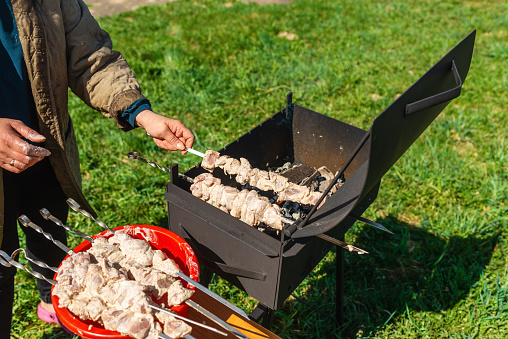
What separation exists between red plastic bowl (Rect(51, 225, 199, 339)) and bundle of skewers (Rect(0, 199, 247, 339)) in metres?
0.02

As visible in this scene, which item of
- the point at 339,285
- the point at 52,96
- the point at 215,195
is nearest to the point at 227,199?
the point at 215,195

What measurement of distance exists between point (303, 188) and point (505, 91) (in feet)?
15.7

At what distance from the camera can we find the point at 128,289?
1.54 meters

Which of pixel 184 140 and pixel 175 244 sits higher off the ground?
pixel 184 140

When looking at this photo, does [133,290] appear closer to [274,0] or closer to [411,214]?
[411,214]

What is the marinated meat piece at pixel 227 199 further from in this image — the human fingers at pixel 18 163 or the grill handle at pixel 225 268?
the human fingers at pixel 18 163

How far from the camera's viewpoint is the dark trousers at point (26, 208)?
218 cm

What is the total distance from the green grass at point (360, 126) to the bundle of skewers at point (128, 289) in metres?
1.53

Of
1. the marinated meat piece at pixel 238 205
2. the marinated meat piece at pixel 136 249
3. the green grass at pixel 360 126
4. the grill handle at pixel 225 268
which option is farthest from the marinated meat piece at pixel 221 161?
the green grass at pixel 360 126

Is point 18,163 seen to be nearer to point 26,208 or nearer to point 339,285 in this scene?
point 26,208

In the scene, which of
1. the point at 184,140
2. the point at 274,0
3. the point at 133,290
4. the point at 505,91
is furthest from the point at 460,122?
the point at 274,0

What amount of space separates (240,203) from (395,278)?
6.21 feet

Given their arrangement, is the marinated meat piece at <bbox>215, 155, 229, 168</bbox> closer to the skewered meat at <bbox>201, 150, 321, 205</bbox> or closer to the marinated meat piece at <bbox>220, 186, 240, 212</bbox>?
the skewered meat at <bbox>201, 150, 321, 205</bbox>

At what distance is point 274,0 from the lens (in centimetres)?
850
